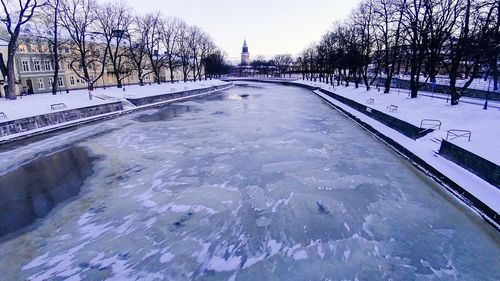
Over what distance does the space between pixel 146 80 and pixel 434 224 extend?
71.9 meters

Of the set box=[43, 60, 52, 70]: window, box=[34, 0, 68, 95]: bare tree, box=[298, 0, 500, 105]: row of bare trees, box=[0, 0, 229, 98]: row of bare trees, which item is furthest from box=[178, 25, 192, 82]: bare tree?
box=[298, 0, 500, 105]: row of bare trees

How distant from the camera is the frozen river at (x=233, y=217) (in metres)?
6.66

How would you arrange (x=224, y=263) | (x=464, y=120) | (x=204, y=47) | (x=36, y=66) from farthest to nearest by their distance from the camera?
(x=204, y=47) < (x=36, y=66) < (x=464, y=120) < (x=224, y=263)

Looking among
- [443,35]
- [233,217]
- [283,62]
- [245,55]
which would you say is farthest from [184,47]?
[245,55]

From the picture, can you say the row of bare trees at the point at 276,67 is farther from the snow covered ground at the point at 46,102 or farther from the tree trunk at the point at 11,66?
the tree trunk at the point at 11,66

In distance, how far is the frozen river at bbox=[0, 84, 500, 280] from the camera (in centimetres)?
666

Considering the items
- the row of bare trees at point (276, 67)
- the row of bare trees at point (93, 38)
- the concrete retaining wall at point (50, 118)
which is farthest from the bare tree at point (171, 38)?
the row of bare trees at point (276, 67)

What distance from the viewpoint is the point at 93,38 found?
39.3m

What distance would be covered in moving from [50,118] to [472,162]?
26.8m

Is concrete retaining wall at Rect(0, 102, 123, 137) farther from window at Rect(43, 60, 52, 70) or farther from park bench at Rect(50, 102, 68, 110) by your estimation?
window at Rect(43, 60, 52, 70)

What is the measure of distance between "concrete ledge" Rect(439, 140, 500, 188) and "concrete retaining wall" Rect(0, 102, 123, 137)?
25.3 m

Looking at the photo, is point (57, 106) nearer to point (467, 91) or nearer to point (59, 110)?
point (59, 110)

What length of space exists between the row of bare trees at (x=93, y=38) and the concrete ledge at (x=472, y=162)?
30.7 meters

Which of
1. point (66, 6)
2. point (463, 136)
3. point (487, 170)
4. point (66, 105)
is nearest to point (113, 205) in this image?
point (487, 170)
